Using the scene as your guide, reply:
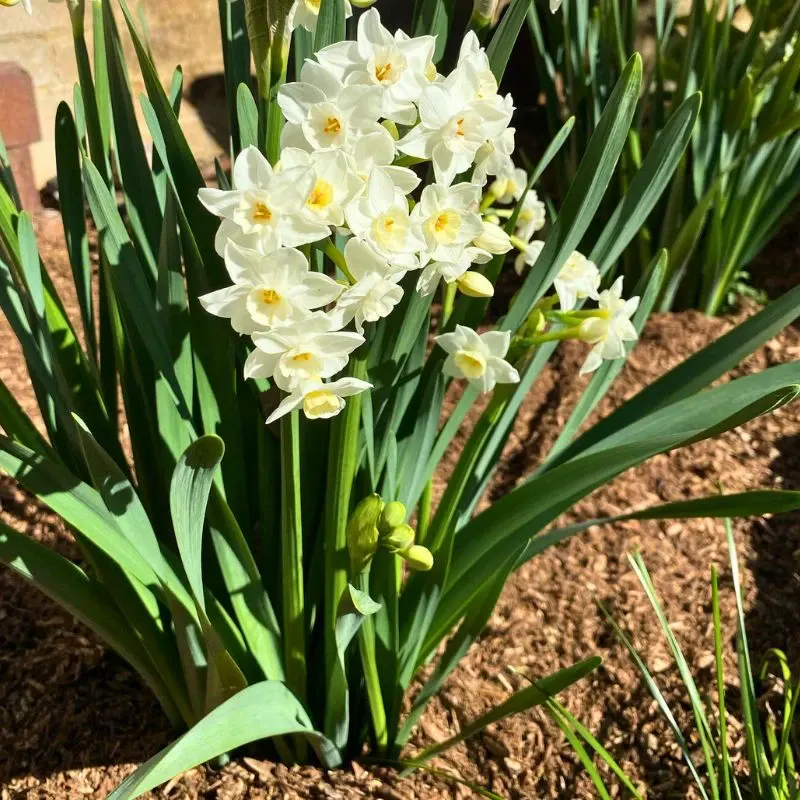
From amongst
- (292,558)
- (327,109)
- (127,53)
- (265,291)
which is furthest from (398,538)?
(127,53)

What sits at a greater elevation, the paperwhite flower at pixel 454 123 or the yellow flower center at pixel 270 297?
the paperwhite flower at pixel 454 123

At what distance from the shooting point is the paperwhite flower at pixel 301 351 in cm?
55

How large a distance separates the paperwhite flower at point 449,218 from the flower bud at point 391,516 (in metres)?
0.23

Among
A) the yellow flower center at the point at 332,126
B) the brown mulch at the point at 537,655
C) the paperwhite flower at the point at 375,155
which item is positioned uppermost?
the yellow flower center at the point at 332,126

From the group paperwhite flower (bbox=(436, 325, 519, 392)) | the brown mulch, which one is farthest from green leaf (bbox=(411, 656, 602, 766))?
paperwhite flower (bbox=(436, 325, 519, 392))

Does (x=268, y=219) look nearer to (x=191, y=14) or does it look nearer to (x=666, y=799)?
(x=666, y=799)

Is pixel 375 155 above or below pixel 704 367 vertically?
above

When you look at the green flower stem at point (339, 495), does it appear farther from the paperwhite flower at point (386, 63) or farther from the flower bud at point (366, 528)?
the paperwhite flower at point (386, 63)

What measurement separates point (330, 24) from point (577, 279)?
0.37m

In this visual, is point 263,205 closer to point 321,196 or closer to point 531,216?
point 321,196

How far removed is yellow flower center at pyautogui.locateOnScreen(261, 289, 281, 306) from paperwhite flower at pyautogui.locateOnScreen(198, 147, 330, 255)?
0.10 ft

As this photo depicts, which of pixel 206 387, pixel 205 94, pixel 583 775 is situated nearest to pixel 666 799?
pixel 583 775

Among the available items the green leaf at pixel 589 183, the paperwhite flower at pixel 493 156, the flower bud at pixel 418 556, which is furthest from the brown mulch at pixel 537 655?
the paperwhite flower at pixel 493 156

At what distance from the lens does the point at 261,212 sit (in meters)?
0.53
